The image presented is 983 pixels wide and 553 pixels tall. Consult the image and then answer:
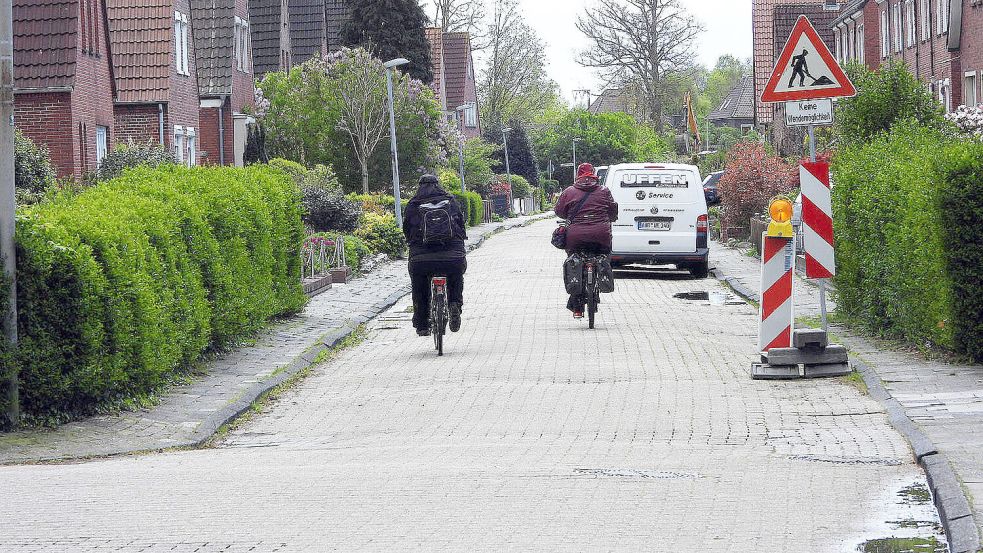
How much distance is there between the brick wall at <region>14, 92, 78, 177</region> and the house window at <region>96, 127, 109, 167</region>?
207 centimetres

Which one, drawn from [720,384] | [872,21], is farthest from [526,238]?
[720,384]

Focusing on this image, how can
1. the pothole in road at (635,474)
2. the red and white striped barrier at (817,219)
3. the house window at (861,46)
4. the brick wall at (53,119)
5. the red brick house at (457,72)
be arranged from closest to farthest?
the pothole in road at (635,474)
the red and white striped barrier at (817,219)
the brick wall at (53,119)
the house window at (861,46)
the red brick house at (457,72)

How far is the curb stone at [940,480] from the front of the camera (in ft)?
20.4

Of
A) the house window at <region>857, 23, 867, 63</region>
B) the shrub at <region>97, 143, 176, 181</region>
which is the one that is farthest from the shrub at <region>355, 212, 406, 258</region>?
the house window at <region>857, 23, 867, 63</region>

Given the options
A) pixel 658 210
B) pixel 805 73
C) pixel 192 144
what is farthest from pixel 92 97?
pixel 805 73

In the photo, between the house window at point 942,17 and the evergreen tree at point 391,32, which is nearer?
the house window at point 942,17

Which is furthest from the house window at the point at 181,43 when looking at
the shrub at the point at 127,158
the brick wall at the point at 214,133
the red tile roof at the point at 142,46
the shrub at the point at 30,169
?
the shrub at the point at 30,169

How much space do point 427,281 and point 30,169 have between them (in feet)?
40.7

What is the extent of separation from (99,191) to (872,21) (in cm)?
4333

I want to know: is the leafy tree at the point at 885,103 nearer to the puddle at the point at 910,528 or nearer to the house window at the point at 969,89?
the house window at the point at 969,89

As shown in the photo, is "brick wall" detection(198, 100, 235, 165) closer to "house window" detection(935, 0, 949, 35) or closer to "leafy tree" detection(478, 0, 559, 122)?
"house window" detection(935, 0, 949, 35)

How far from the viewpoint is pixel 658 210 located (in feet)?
81.0

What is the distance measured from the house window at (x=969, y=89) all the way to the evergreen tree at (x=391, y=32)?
92.4 ft

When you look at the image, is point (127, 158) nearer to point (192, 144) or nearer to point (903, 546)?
point (192, 144)
